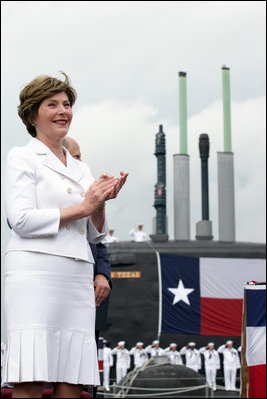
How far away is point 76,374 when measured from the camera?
97.8 inches

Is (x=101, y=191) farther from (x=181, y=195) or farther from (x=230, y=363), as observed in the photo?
(x=181, y=195)

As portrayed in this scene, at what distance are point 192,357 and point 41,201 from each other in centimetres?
2112

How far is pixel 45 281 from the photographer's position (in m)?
2.51

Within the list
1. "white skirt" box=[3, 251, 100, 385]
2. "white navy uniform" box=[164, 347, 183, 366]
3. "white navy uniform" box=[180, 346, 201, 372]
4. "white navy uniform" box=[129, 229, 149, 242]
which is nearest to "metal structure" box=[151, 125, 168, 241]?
"white navy uniform" box=[129, 229, 149, 242]

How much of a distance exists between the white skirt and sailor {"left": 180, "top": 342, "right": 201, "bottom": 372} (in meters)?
20.4

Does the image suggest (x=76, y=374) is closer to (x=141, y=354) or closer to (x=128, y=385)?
(x=128, y=385)

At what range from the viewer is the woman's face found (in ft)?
9.14

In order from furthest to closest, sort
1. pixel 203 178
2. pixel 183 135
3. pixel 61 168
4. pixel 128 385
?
pixel 183 135 < pixel 203 178 < pixel 128 385 < pixel 61 168

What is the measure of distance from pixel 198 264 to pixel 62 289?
19079 millimetres

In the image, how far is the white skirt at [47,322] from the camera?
94.8 inches

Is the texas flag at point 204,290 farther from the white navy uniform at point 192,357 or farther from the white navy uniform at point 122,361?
the white navy uniform at point 122,361

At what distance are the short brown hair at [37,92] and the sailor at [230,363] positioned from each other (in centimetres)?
2056

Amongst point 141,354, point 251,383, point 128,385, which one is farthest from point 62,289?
point 141,354

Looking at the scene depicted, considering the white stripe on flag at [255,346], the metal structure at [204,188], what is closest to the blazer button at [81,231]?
the white stripe on flag at [255,346]
